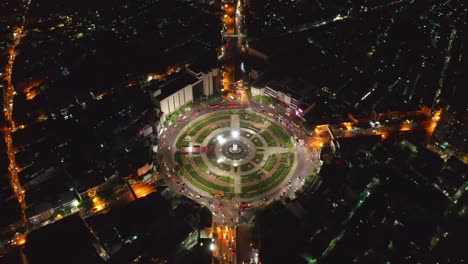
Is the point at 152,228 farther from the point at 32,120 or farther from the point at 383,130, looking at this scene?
the point at 383,130

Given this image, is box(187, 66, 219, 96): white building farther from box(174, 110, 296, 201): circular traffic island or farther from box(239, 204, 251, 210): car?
box(239, 204, 251, 210): car

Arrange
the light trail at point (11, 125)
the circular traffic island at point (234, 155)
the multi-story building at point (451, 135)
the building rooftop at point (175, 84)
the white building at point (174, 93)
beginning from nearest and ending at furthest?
the light trail at point (11, 125), the circular traffic island at point (234, 155), the multi-story building at point (451, 135), the white building at point (174, 93), the building rooftop at point (175, 84)

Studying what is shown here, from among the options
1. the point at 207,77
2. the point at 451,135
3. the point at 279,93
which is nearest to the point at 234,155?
the point at 279,93

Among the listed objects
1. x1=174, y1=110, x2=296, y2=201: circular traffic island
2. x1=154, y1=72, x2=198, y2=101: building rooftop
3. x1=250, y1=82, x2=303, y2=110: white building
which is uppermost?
x1=154, y1=72, x2=198, y2=101: building rooftop

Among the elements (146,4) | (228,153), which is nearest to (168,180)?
(228,153)

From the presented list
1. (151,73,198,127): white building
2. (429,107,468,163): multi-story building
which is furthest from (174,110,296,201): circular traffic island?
(429,107,468,163): multi-story building

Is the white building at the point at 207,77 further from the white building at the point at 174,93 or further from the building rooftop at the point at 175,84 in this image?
the building rooftop at the point at 175,84

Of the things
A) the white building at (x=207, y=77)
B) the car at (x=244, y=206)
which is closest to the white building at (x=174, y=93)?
the white building at (x=207, y=77)

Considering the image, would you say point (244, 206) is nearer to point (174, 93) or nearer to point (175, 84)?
point (174, 93)
